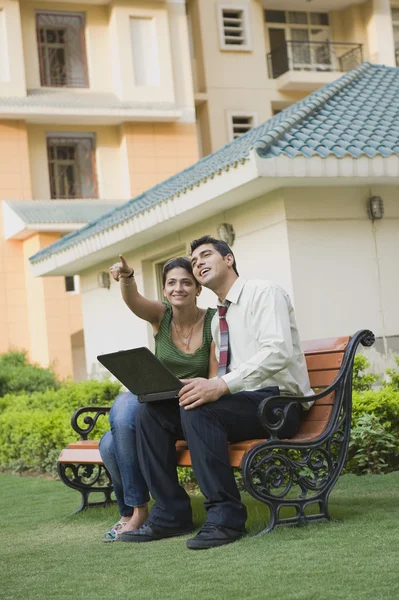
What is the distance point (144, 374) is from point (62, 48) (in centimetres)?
2337

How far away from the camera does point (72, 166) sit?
2755cm

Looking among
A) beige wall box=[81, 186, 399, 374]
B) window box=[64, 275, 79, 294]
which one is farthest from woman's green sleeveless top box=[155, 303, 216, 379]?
window box=[64, 275, 79, 294]

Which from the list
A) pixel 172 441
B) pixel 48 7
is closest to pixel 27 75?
pixel 48 7

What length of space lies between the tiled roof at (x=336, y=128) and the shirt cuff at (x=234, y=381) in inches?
183

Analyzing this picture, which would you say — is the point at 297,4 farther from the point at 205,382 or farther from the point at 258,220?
the point at 205,382

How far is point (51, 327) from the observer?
79.0ft

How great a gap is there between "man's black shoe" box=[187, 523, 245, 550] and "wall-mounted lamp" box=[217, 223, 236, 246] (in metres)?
6.82

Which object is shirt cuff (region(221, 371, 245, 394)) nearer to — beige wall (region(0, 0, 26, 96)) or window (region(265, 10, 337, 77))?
Result: beige wall (region(0, 0, 26, 96))

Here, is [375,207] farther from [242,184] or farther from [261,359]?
[261,359]

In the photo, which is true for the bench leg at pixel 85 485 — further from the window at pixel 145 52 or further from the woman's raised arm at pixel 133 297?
the window at pixel 145 52

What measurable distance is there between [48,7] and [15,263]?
6.97 m

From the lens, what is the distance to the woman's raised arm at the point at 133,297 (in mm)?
5961

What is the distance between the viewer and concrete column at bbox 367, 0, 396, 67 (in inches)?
1236

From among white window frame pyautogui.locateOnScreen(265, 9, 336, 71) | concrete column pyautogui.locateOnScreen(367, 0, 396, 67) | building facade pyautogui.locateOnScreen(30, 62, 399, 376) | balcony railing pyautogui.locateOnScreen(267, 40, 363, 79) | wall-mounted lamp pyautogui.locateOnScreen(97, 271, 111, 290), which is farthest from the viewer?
concrete column pyautogui.locateOnScreen(367, 0, 396, 67)
